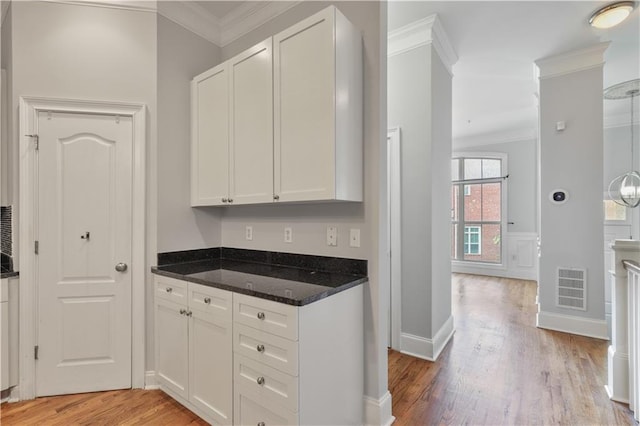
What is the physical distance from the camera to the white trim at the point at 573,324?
11.1 feet

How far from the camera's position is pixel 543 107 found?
370 centimetres

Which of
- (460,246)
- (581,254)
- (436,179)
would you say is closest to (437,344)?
(436,179)

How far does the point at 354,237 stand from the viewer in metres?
2.00

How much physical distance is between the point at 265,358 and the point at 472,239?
6645mm

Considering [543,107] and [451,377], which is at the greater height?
[543,107]

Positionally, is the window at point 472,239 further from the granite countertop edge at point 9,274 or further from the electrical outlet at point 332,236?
the granite countertop edge at point 9,274

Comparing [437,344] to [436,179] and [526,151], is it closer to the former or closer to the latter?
[436,179]

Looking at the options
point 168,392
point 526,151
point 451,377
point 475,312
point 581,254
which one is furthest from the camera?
point 526,151

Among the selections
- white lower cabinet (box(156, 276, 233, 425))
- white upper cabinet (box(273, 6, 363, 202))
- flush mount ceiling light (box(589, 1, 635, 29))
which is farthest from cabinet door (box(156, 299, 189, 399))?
flush mount ceiling light (box(589, 1, 635, 29))

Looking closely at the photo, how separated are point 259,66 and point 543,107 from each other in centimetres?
342

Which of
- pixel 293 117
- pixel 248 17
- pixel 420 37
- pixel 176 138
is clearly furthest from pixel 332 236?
pixel 420 37

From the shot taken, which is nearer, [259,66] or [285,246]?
[259,66]

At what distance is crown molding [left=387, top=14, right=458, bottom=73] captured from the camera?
9.32 feet

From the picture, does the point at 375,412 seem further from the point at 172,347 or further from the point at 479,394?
the point at 172,347
